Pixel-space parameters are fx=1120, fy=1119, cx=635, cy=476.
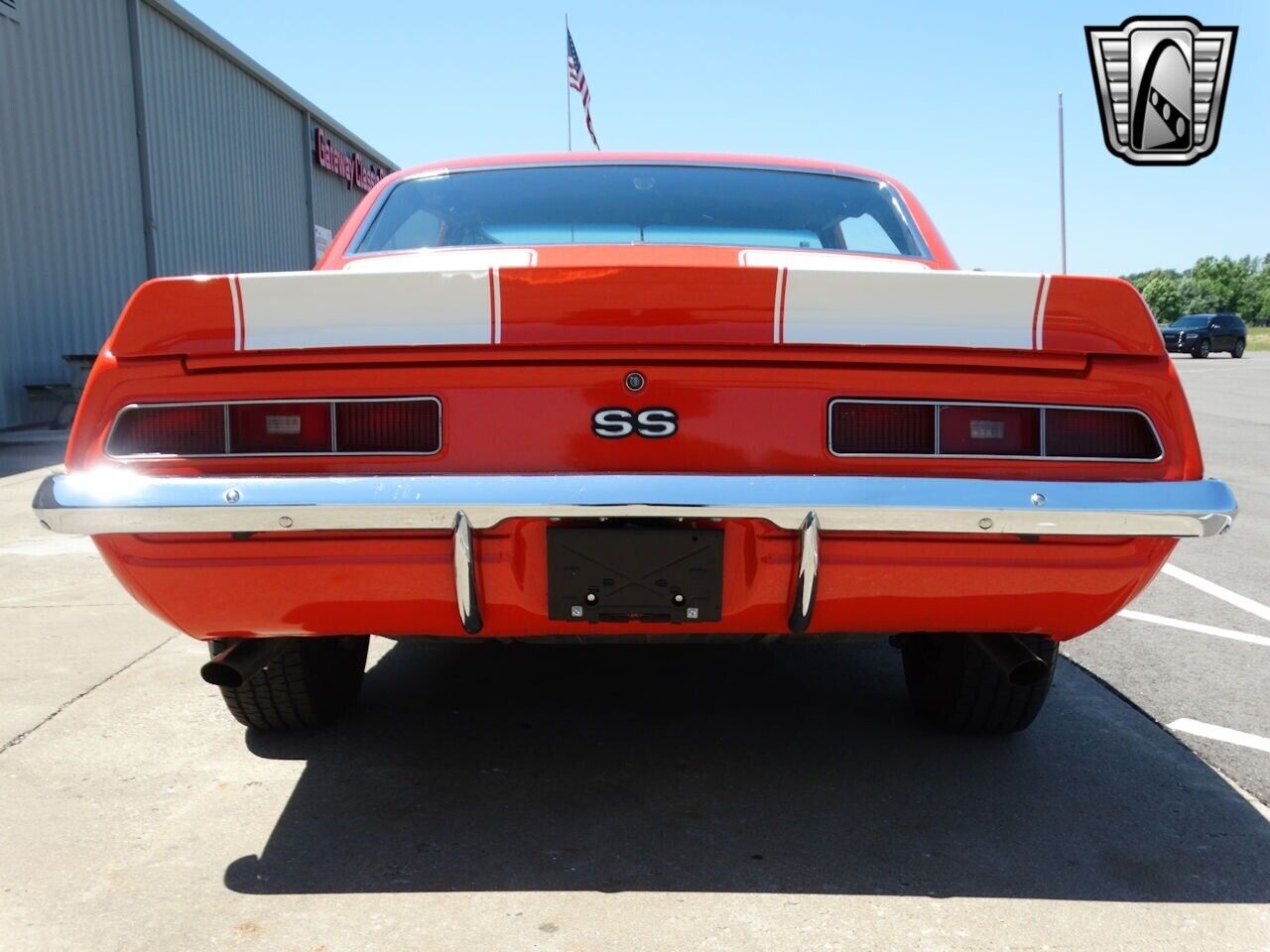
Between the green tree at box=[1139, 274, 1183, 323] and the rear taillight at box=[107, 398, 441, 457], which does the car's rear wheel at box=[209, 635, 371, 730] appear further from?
the green tree at box=[1139, 274, 1183, 323]

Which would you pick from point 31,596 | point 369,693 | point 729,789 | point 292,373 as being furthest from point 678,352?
point 31,596

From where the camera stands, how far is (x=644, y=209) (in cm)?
332

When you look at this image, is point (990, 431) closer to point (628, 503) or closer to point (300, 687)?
point (628, 503)

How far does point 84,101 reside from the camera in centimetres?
1357

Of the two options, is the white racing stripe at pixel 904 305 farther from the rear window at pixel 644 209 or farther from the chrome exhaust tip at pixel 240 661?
the chrome exhaust tip at pixel 240 661

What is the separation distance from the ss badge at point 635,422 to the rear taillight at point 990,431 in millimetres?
321

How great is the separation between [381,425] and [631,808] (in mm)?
1051

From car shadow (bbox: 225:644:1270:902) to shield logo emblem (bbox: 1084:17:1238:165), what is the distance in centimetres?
1140

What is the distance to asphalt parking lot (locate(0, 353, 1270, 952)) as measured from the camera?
6.82ft

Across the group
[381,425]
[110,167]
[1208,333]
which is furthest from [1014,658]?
[1208,333]

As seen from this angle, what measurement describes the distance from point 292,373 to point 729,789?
1.39 metres

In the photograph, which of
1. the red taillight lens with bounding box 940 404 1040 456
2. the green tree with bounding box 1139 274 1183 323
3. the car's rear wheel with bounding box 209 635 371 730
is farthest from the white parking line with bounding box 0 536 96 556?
A: the green tree with bounding box 1139 274 1183 323

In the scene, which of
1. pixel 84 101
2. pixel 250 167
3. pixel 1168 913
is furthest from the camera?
pixel 250 167

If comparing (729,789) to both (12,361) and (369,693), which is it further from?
(12,361)
